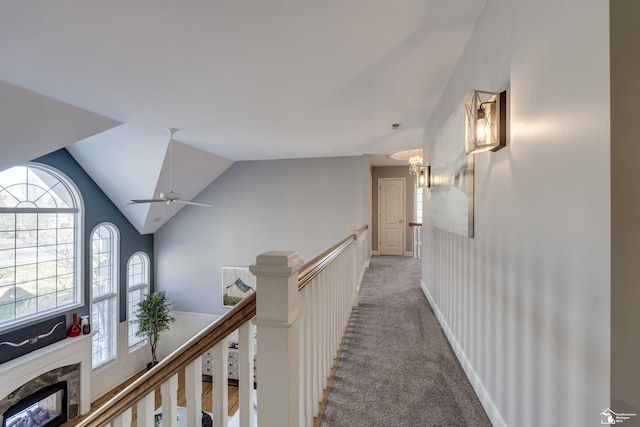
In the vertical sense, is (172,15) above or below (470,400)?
above

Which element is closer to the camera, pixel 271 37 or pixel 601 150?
pixel 601 150

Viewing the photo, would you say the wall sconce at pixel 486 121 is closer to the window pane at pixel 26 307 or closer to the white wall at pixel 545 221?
the white wall at pixel 545 221

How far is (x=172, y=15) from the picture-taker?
169 cm

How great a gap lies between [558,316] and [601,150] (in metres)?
0.54

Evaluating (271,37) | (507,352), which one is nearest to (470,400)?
(507,352)

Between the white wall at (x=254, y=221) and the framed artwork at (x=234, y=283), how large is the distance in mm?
144

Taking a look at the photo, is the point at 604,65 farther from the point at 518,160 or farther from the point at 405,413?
the point at 405,413

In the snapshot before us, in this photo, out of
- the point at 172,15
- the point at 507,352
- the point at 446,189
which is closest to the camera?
the point at 507,352

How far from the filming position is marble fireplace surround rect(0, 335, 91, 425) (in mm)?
4090

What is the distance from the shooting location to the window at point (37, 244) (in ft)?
14.2

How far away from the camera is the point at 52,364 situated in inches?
180

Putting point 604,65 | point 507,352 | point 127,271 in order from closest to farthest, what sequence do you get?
point 604,65 → point 507,352 → point 127,271

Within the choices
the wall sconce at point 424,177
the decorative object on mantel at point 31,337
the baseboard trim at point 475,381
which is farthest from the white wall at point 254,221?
the baseboard trim at point 475,381

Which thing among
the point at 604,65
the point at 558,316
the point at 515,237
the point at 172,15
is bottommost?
the point at 558,316
